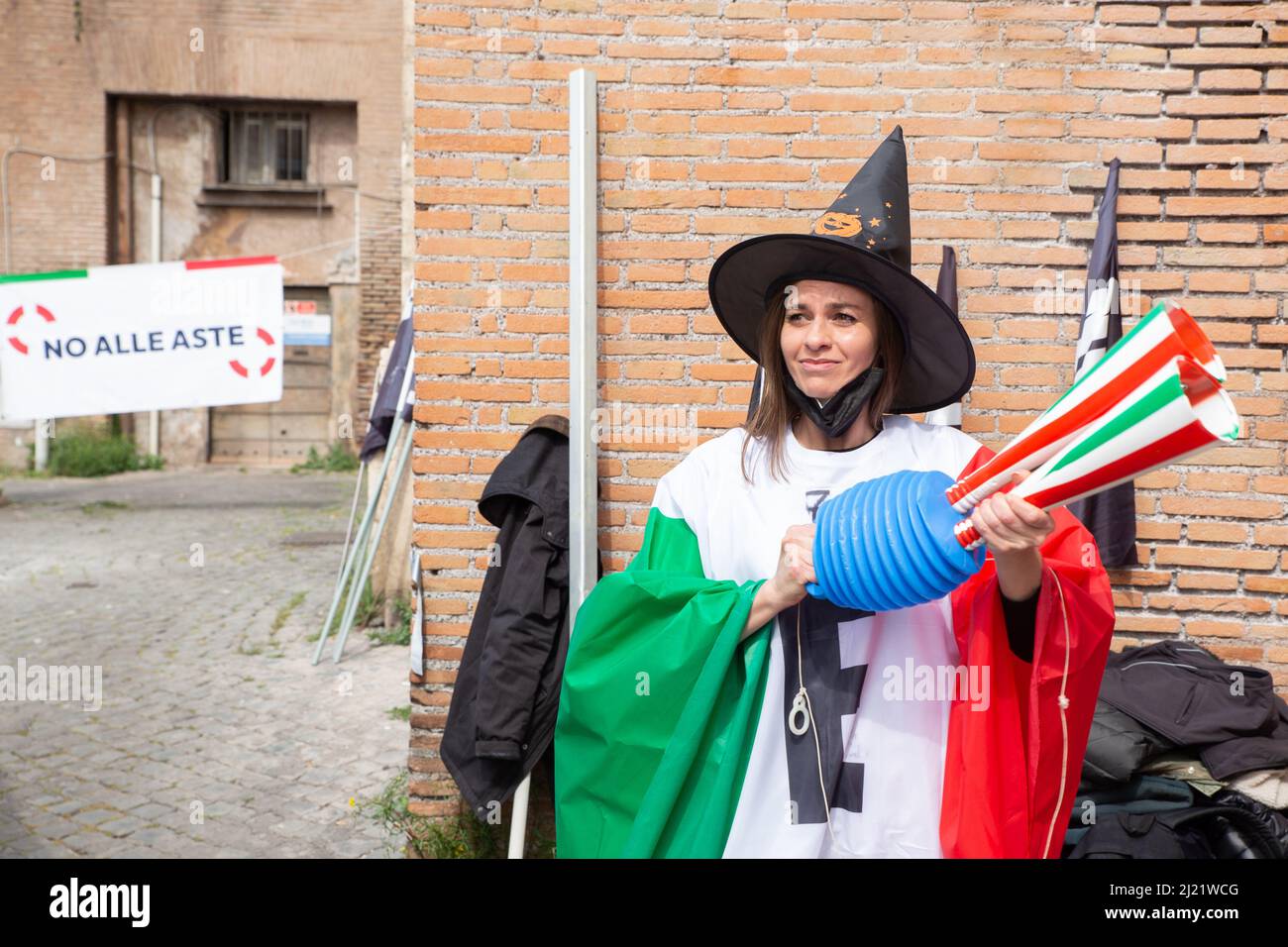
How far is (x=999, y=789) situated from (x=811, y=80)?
2662 millimetres

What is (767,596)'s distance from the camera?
1.79 m

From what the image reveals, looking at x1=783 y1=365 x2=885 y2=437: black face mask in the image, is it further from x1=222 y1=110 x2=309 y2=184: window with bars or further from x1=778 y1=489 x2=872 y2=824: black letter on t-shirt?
x1=222 y1=110 x2=309 y2=184: window with bars

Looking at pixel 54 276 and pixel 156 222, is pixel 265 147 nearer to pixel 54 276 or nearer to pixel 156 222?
pixel 156 222

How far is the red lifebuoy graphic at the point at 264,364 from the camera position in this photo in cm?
363

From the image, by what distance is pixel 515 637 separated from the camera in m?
3.18

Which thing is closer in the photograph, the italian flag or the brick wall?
the italian flag

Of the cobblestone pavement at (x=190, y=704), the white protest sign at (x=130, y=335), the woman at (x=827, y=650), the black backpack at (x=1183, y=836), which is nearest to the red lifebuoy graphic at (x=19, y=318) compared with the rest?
the white protest sign at (x=130, y=335)

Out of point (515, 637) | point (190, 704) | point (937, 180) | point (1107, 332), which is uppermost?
point (937, 180)

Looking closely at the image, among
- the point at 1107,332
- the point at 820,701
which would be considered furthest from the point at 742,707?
the point at 1107,332

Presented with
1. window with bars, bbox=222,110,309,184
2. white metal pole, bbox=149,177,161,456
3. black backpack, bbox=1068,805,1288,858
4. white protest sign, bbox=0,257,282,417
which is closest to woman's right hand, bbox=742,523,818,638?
black backpack, bbox=1068,805,1288,858

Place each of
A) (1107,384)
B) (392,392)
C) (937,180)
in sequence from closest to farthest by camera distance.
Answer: (1107,384) < (937,180) < (392,392)

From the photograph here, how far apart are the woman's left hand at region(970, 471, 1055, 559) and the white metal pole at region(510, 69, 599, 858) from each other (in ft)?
6.07

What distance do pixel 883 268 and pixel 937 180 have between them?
6.05 ft

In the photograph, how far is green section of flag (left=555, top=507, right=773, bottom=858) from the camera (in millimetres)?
1839
